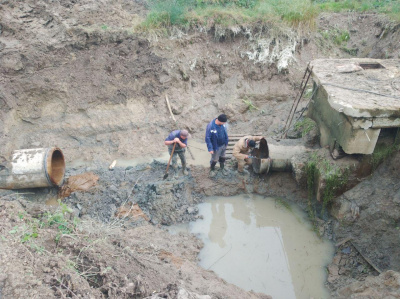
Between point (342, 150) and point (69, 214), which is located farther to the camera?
point (342, 150)

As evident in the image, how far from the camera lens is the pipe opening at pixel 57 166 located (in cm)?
699

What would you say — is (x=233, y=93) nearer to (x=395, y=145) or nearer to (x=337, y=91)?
(x=337, y=91)

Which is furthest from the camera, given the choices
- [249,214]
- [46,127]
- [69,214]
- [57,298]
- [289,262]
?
[46,127]

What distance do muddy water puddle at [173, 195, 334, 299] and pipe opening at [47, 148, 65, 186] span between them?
9.70 ft

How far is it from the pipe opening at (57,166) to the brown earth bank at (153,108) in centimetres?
26

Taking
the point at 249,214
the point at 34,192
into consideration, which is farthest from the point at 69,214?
the point at 249,214

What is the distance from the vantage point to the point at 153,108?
30.2 feet

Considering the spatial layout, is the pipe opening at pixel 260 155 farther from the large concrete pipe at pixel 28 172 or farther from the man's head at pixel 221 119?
the large concrete pipe at pixel 28 172

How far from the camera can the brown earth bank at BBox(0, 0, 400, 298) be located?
550 cm

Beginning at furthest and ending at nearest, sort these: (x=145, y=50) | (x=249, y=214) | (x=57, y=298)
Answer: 1. (x=145, y=50)
2. (x=249, y=214)
3. (x=57, y=298)

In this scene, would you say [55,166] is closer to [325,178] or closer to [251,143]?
[251,143]

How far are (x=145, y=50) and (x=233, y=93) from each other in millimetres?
2847

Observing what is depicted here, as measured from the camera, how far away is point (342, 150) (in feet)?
19.7

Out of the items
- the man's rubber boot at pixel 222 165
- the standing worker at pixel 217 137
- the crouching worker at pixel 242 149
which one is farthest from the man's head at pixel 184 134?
the crouching worker at pixel 242 149
